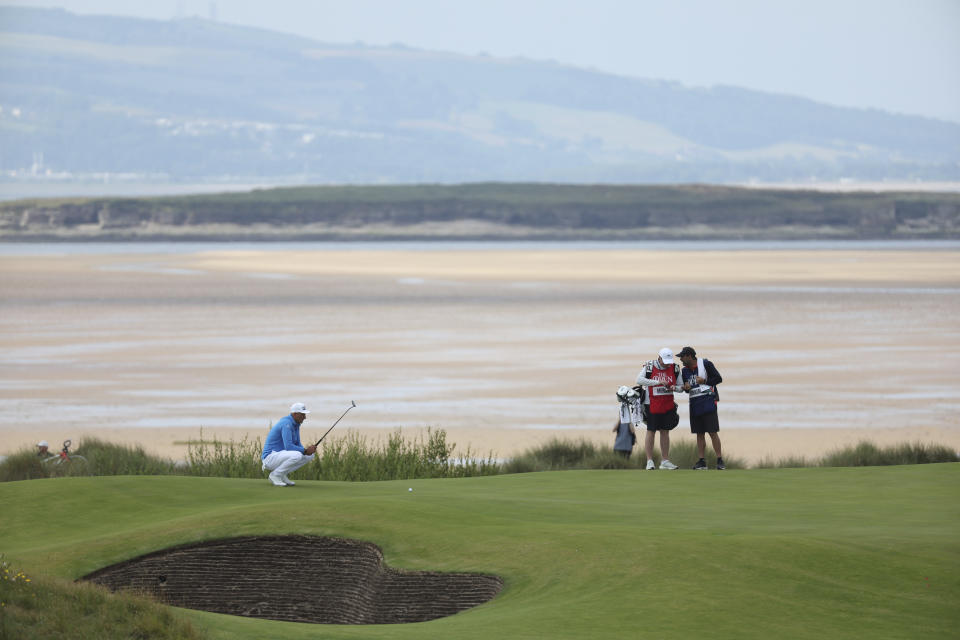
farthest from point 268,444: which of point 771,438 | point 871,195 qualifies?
point 871,195

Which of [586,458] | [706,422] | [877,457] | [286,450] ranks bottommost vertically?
[877,457]

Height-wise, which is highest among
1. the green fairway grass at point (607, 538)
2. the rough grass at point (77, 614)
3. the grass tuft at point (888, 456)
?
the rough grass at point (77, 614)

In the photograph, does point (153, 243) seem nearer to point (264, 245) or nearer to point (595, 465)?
point (264, 245)

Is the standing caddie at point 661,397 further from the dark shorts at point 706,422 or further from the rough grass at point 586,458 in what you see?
the rough grass at point 586,458

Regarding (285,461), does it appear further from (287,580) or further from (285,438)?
(287,580)

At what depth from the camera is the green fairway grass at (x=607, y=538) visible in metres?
10.8

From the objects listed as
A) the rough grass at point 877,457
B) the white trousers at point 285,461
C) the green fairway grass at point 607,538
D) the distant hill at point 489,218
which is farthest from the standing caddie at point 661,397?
the distant hill at point 489,218

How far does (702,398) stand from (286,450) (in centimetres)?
636

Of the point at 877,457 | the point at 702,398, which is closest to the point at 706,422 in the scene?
the point at 702,398

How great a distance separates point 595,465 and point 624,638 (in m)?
11.8

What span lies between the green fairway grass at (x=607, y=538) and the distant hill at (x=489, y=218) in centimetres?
11109

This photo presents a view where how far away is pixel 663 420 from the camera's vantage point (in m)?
20.8

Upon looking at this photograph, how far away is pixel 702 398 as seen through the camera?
20.5m

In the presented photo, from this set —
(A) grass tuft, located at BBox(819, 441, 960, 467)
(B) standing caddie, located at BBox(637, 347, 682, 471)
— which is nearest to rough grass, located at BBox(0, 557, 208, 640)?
(B) standing caddie, located at BBox(637, 347, 682, 471)
